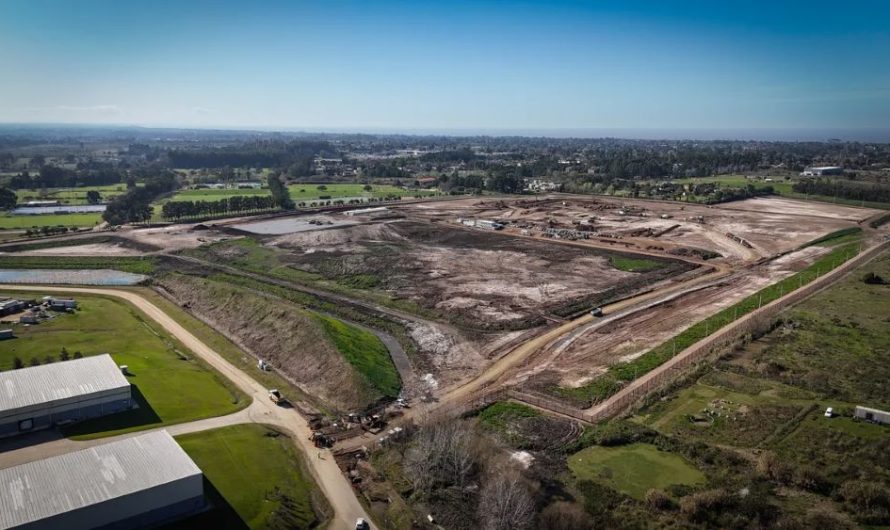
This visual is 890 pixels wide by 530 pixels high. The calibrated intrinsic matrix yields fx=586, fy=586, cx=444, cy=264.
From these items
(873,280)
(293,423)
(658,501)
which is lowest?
(293,423)

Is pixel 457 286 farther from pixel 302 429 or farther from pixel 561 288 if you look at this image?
pixel 302 429

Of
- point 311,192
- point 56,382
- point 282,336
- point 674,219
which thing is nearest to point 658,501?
point 282,336

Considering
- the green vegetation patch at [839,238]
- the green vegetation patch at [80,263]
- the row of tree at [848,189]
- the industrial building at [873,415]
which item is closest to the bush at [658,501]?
the industrial building at [873,415]

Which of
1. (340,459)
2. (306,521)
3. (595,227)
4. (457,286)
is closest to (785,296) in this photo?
(457,286)

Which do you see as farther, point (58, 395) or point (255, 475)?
point (58, 395)

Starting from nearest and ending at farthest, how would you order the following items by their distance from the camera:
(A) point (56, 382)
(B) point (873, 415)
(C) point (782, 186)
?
(B) point (873, 415)
(A) point (56, 382)
(C) point (782, 186)

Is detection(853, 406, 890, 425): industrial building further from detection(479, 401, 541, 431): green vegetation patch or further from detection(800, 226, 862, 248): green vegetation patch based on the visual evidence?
detection(800, 226, 862, 248): green vegetation patch

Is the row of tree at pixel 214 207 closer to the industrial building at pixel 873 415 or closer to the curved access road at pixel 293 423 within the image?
the curved access road at pixel 293 423

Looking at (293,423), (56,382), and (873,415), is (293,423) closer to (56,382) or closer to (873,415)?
(56,382)
